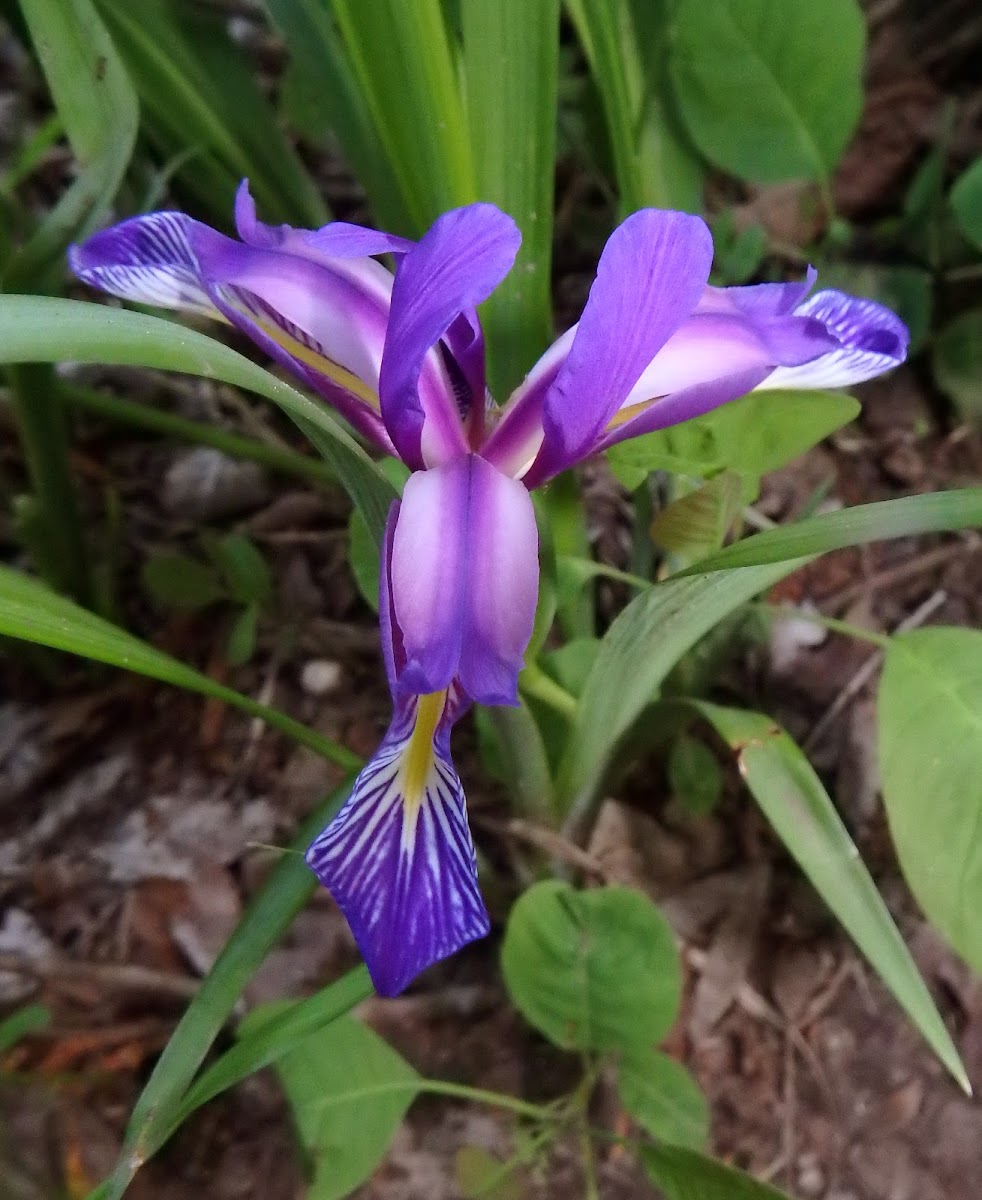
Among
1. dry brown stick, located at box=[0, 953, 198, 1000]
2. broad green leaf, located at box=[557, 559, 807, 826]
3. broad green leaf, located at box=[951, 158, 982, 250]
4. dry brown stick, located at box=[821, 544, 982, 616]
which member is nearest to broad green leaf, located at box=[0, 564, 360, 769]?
broad green leaf, located at box=[557, 559, 807, 826]

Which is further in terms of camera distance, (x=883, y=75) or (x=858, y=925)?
(x=883, y=75)

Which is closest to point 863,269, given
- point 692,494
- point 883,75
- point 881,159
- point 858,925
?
point 881,159

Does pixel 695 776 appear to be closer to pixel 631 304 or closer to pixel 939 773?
pixel 939 773

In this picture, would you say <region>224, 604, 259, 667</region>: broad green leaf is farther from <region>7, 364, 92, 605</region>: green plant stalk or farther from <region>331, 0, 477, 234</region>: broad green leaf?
<region>331, 0, 477, 234</region>: broad green leaf

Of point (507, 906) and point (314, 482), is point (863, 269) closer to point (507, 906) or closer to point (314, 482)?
point (314, 482)

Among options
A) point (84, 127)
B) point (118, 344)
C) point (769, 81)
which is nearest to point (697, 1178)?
point (118, 344)

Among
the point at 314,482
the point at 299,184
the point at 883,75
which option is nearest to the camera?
the point at 299,184

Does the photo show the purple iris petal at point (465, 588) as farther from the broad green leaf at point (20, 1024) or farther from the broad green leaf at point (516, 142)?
the broad green leaf at point (20, 1024)

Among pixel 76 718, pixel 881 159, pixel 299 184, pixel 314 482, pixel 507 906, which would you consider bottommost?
pixel 507 906

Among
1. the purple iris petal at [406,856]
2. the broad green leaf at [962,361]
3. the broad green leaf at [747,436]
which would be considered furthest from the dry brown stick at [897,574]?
the purple iris petal at [406,856]
